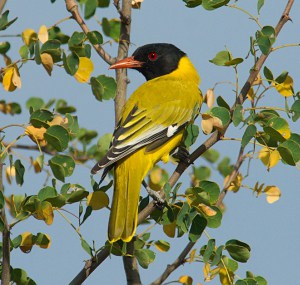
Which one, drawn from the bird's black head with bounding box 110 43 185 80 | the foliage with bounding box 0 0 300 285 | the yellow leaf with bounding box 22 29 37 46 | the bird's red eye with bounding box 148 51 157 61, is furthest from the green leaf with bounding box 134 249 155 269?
the bird's red eye with bounding box 148 51 157 61

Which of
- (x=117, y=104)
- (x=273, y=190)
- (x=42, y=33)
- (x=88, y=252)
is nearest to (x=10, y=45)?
(x=42, y=33)

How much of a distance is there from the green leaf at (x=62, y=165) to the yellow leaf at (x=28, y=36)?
0.63 meters

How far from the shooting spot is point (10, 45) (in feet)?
10.9

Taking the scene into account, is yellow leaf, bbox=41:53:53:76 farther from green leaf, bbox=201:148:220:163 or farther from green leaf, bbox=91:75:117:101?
green leaf, bbox=201:148:220:163

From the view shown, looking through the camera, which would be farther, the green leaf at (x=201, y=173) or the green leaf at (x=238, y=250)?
the green leaf at (x=201, y=173)

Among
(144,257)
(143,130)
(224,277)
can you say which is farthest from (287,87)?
(143,130)

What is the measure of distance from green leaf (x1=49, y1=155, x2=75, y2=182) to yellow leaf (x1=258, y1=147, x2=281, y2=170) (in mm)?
879

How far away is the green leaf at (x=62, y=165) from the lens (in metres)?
2.84

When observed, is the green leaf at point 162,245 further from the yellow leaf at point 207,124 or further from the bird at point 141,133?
the yellow leaf at point 207,124

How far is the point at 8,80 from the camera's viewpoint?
9.78 feet

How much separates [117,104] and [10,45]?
2.10ft

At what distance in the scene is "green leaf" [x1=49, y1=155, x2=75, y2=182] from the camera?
284cm

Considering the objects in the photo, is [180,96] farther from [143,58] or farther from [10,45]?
[10,45]

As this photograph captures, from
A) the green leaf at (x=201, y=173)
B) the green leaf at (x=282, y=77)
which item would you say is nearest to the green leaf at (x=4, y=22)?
the green leaf at (x=282, y=77)
